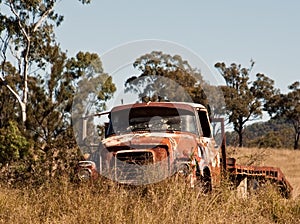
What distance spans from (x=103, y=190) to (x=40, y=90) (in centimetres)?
2475

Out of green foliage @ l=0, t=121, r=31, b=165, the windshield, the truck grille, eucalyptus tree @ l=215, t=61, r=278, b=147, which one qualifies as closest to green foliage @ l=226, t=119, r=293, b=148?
eucalyptus tree @ l=215, t=61, r=278, b=147

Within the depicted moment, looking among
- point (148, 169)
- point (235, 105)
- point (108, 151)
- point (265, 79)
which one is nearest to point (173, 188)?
point (148, 169)

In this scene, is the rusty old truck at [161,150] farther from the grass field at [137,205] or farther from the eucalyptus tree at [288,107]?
the eucalyptus tree at [288,107]

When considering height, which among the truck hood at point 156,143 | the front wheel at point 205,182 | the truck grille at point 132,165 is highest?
the truck hood at point 156,143

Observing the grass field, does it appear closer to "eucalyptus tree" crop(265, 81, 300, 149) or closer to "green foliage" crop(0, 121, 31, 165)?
"green foliage" crop(0, 121, 31, 165)

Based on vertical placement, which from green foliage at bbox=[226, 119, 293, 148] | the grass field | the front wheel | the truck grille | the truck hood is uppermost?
green foliage at bbox=[226, 119, 293, 148]

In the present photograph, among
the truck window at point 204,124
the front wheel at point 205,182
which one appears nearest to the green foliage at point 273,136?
the truck window at point 204,124

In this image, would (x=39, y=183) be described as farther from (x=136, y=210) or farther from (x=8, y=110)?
(x=8, y=110)

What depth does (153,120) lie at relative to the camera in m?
11.2

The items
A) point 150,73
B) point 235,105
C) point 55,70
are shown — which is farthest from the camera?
point 235,105

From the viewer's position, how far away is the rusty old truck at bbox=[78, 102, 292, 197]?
30.6ft

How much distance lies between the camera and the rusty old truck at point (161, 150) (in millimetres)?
9328

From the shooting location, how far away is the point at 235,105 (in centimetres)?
4809

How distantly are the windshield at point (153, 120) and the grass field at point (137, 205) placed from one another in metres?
1.65
